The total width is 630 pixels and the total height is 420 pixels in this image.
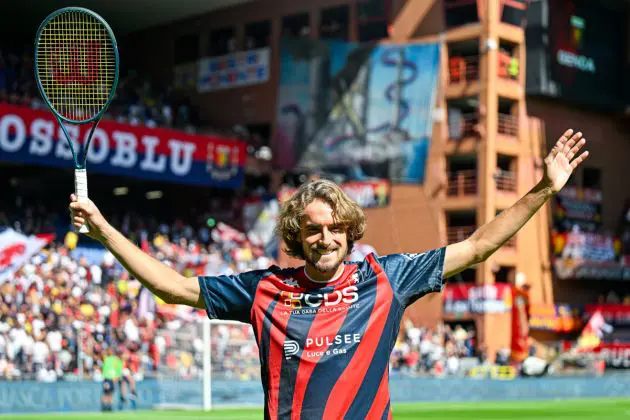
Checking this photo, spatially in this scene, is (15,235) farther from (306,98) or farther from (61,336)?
(306,98)

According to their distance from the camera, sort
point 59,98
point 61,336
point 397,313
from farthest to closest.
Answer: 1. point 61,336
2. point 59,98
3. point 397,313

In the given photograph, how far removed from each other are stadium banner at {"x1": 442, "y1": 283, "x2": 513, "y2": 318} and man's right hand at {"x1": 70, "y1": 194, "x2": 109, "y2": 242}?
42324 mm

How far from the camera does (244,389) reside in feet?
95.6

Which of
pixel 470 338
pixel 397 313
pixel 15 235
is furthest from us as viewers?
pixel 470 338

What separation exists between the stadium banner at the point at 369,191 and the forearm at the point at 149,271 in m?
43.0

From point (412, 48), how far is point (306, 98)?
16.5 feet

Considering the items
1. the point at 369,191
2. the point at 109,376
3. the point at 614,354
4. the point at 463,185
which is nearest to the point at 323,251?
the point at 109,376

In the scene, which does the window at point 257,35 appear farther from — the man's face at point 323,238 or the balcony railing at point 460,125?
the man's face at point 323,238

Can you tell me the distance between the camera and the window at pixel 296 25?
5150 cm

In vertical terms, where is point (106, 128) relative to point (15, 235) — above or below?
above

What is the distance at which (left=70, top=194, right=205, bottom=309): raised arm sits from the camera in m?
5.38

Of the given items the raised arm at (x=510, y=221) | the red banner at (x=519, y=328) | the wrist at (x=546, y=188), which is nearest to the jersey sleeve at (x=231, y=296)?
the raised arm at (x=510, y=221)

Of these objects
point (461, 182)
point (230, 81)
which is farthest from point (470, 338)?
point (230, 81)

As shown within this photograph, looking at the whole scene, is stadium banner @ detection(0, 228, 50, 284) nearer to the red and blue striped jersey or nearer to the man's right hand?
the man's right hand
